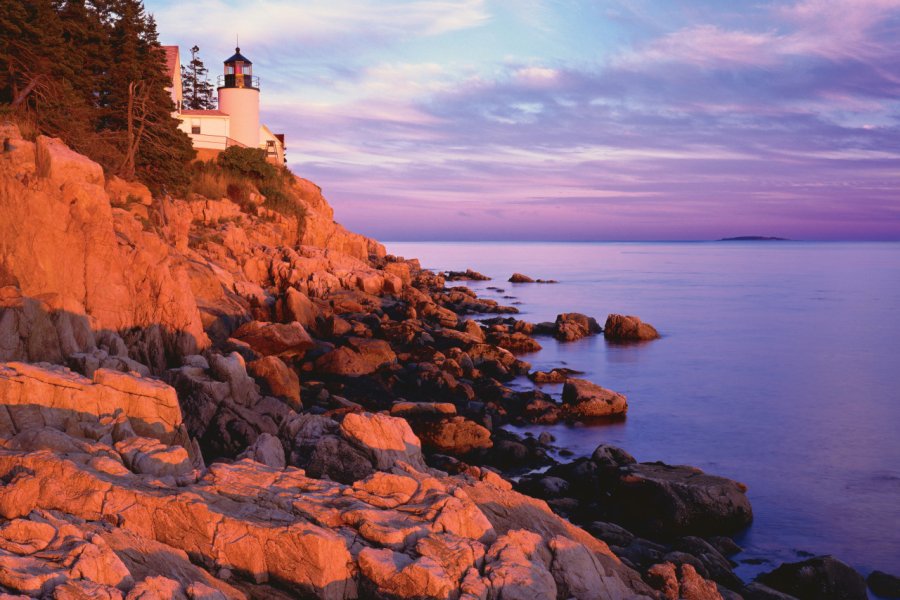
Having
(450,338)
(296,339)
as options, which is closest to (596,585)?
(296,339)

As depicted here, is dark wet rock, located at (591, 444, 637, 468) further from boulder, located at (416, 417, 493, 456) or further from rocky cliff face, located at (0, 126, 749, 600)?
boulder, located at (416, 417, 493, 456)

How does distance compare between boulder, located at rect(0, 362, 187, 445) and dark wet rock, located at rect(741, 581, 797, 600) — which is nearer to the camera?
boulder, located at rect(0, 362, 187, 445)

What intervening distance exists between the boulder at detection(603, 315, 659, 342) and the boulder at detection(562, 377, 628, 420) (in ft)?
45.0

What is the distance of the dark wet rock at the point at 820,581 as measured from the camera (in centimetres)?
1045

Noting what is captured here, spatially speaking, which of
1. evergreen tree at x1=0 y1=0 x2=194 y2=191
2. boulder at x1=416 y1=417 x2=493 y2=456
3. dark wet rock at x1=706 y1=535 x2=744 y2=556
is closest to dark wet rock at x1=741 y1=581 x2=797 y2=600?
dark wet rock at x1=706 y1=535 x2=744 y2=556

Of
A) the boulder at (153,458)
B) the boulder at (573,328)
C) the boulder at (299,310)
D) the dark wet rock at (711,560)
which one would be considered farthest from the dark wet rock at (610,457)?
the boulder at (573,328)

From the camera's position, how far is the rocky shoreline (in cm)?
662

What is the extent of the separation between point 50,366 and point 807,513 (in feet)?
43.8

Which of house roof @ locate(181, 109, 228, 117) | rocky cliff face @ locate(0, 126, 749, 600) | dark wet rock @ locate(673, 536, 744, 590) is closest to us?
rocky cliff face @ locate(0, 126, 749, 600)

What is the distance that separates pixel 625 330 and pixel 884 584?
23.4 m

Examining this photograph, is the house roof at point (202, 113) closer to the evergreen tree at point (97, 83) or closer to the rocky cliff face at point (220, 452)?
the evergreen tree at point (97, 83)

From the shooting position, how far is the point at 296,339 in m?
21.5

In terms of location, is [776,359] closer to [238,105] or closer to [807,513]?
[807,513]

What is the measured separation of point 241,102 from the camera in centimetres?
5294
